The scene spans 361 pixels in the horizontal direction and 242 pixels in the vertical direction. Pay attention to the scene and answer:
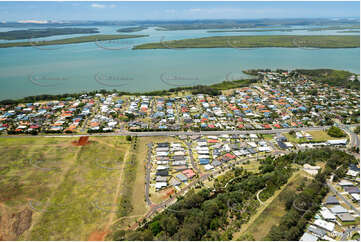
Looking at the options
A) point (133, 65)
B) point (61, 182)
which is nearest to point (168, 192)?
point (61, 182)

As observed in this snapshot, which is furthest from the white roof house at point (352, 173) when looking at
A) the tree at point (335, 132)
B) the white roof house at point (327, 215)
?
the tree at point (335, 132)

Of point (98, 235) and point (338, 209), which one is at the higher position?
point (338, 209)

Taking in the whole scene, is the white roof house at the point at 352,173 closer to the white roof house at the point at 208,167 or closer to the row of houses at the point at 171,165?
the white roof house at the point at 208,167

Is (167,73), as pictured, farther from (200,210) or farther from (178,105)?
(200,210)

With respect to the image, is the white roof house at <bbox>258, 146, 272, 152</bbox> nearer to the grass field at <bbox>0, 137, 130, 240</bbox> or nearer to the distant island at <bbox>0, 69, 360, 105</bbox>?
the grass field at <bbox>0, 137, 130, 240</bbox>

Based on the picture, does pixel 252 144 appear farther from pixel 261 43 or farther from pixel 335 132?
pixel 261 43

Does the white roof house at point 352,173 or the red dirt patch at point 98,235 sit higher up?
the white roof house at point 352,173

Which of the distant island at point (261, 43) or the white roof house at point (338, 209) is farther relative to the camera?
the distant island at point (261, 43)
